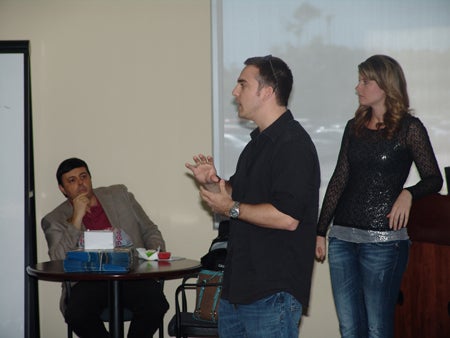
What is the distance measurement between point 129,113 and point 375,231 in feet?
7.85

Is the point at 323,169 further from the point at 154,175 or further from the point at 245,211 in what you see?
the point at 245,211

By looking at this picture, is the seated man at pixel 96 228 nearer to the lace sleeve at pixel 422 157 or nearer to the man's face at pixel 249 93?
the lace sleeve at pixel 422 157

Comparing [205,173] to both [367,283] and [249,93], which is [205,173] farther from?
[367,283]

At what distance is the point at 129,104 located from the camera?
16.5 ft

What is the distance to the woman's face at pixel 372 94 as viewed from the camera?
3.35m

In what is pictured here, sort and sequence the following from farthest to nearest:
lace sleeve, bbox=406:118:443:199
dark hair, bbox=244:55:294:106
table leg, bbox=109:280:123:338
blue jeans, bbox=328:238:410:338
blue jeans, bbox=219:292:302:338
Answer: table leg, bbox=109:280:123:338 < lace sleeve, bbox=406:118:443:199 < blue jeans, bbox=328:238:410:338 < dark hair, bbox=244:55:294:106 < blue jeans, bbox=219:292:302:338

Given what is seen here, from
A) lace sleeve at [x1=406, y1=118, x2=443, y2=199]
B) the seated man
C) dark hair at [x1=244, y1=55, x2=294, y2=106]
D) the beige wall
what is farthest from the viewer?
the beige wall

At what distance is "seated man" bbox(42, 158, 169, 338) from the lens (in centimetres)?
420

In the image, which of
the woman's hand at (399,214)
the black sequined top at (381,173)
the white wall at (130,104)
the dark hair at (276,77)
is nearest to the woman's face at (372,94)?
the black sequined top at (381,173)

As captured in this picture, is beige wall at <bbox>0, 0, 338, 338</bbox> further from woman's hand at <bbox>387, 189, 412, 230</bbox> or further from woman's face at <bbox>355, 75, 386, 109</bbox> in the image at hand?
woman's hand at <bbox>387, 189, 412, 230</bbox>


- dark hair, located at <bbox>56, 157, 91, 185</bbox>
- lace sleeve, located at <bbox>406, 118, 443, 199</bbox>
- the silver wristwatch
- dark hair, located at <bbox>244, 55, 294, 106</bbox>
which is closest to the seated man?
dark hair, located at <bbox>56, 157, 91, 185</bbox>

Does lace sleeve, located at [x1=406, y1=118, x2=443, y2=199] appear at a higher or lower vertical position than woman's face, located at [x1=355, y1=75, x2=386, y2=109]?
lower

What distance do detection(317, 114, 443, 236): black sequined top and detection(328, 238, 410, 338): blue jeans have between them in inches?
4.2

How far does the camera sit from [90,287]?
429 cm
